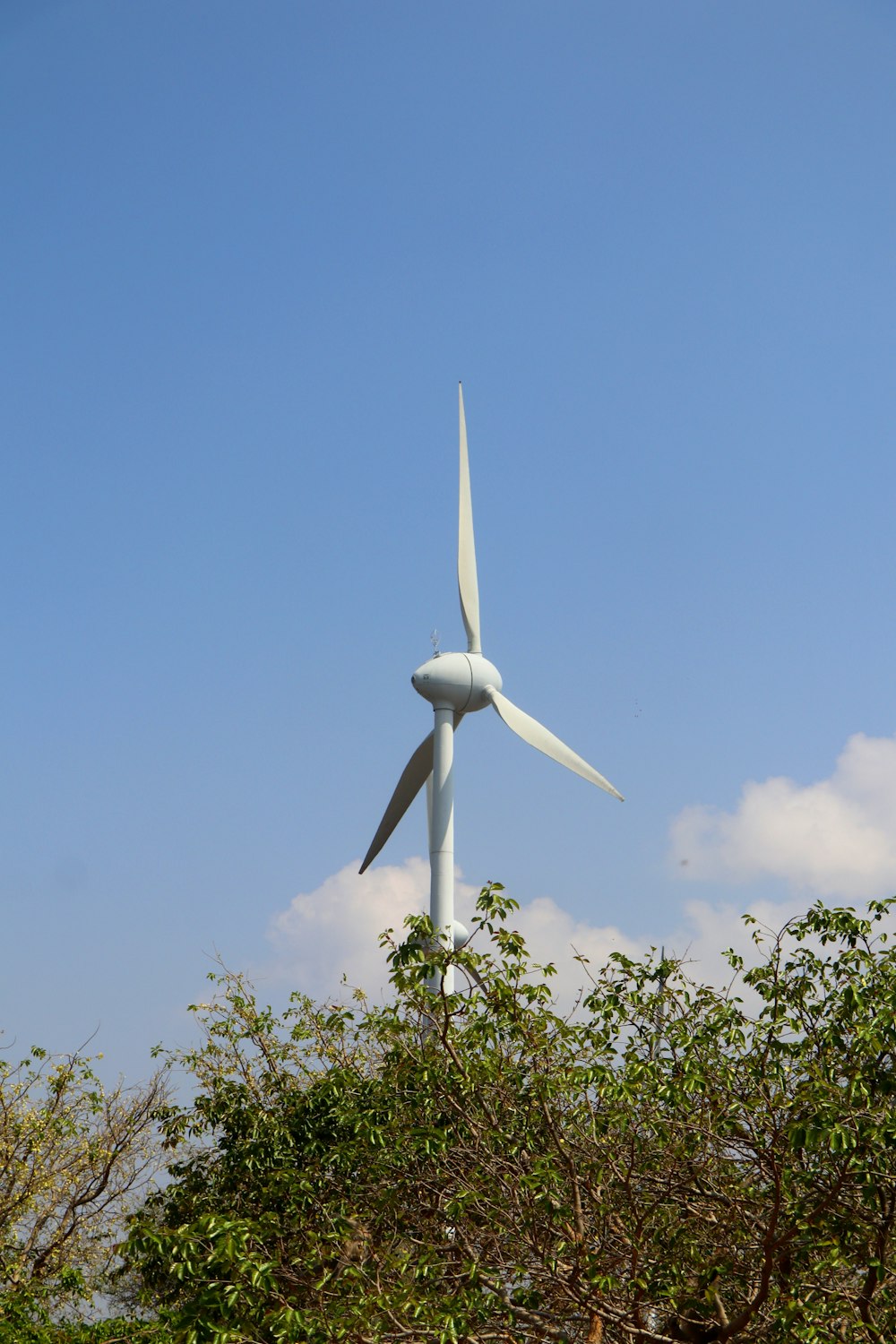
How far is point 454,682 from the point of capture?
2812cm

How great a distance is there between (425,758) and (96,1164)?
401 inches

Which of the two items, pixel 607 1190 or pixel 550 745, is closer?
pixel 607 1190

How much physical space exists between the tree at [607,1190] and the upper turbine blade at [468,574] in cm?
1660

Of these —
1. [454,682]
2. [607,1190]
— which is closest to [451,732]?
[454,682]

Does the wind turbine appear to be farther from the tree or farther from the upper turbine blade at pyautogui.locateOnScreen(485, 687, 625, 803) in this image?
the tree

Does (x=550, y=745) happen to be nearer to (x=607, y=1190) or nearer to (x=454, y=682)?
(x=454, y=682)

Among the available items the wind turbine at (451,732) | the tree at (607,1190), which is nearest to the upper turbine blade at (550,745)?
the wind turbine at (451,732)

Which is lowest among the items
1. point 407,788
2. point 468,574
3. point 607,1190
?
point 607,1190

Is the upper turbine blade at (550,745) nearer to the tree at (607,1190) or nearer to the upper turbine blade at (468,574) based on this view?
the upper turbine blade at (468,574)

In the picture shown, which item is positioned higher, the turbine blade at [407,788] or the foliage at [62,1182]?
the turbine blade at [407,788]

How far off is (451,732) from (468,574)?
3.66m

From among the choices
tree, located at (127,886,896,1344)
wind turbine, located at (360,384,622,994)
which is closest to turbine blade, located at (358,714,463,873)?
wind turbine, located at (360,384,622,994)

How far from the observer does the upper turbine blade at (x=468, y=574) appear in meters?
29.4

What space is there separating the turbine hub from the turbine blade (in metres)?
0.48
